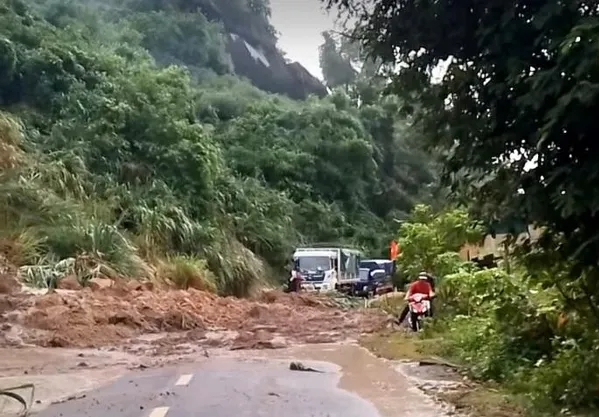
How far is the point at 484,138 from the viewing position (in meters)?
8.77

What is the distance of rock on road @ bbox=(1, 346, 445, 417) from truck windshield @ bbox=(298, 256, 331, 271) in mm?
23596

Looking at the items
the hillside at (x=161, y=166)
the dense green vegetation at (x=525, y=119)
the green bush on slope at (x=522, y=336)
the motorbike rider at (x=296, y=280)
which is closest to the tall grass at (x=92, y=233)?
the hillside at (x=161, y=166)

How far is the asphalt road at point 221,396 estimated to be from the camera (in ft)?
33.5

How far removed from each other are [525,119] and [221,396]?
5.43 metres

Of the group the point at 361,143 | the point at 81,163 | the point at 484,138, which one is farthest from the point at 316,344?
the point at 361,143

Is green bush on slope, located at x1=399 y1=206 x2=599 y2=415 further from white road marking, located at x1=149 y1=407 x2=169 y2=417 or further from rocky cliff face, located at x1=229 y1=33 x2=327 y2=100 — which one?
rocky cliff face, located at x1=229 y1=33 x2=327 y2=100

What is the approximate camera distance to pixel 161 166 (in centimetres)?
3556

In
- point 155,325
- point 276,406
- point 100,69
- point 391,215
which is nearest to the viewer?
point 276,406

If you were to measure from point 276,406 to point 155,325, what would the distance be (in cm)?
1307

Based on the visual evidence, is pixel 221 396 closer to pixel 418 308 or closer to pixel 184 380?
pixel 184 380

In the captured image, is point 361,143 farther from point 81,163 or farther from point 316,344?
point 316,344

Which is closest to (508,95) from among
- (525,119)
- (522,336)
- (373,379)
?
(525,119)

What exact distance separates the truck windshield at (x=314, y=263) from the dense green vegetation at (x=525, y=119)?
28376mm

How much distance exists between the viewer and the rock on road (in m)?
10.3
